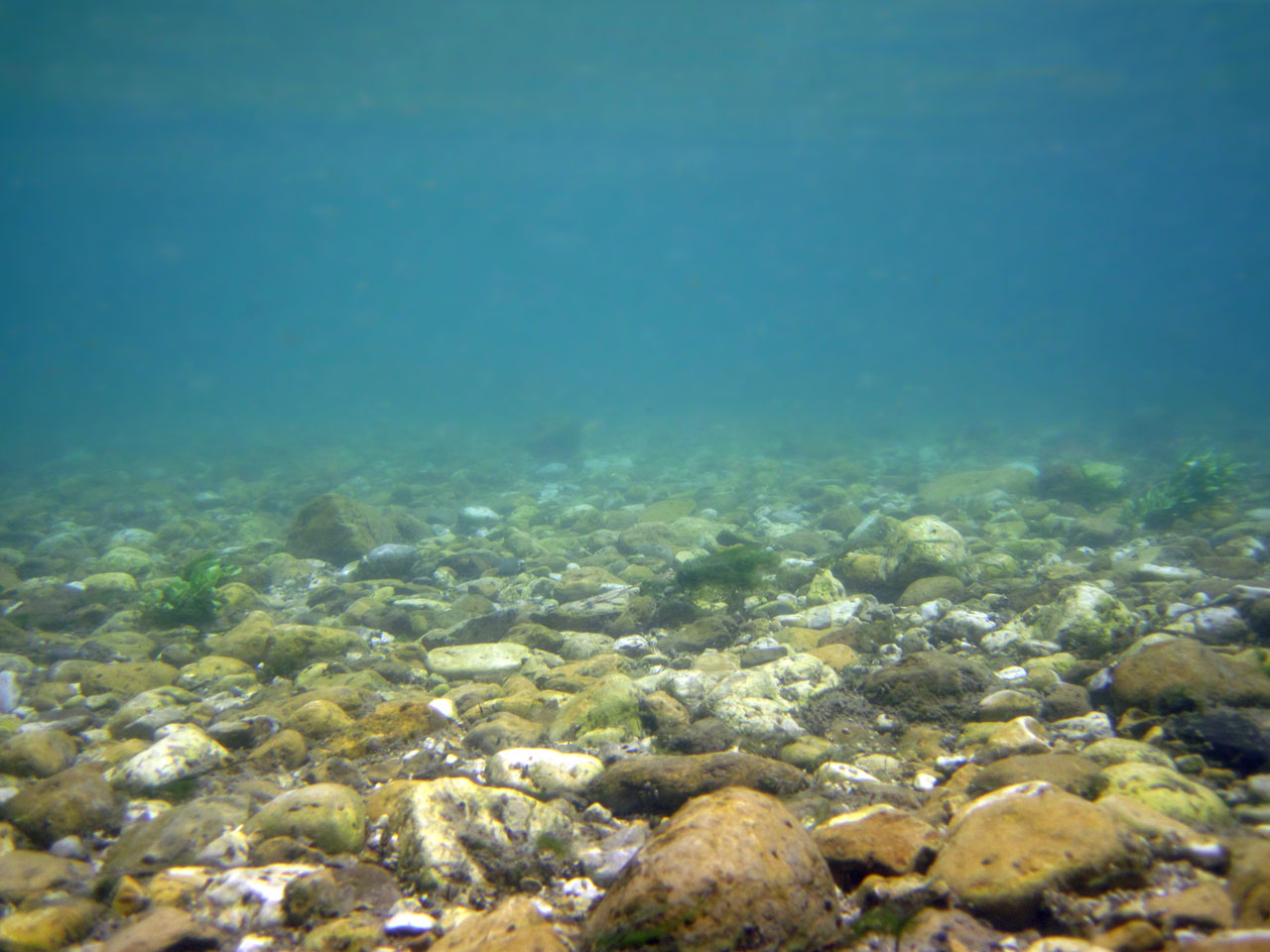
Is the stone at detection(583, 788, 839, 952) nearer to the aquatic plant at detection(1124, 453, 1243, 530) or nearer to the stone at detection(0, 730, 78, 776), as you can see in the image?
the stone at detection(0, 730, 78, 776)

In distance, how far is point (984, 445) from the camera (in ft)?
86.9

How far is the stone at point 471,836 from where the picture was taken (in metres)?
2.50

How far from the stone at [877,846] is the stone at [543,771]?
1.29 m

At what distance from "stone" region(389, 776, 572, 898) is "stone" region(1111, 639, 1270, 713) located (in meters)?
3.41

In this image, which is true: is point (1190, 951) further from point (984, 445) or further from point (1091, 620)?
point (984, 445)

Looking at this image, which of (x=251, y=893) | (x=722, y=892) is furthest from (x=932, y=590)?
(x=251, y=893)

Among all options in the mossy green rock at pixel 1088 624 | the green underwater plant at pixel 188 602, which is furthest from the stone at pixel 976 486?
the green underwater plant at pixel 188 602

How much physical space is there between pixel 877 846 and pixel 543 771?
1735 millimetres

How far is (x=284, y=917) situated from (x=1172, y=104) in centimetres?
6682

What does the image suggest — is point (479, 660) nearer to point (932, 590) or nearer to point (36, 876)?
point (36, 876)

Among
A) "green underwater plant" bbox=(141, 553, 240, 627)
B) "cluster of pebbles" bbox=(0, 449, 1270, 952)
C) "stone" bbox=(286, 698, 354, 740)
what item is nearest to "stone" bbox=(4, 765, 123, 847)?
"cluster of pebbles" bbox=(0, 449, 1270, 952)

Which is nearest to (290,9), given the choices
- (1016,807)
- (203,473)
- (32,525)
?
(203,473)

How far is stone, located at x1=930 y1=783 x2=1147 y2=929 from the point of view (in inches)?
79.2

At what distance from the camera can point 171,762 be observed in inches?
137
